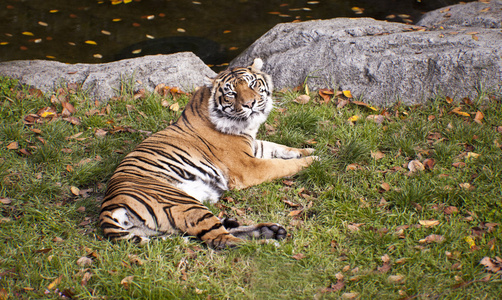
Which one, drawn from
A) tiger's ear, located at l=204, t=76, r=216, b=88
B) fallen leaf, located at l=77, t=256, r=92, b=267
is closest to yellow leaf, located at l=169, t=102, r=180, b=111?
tiger's ear, located at l=204, t=76, r=216, b=88

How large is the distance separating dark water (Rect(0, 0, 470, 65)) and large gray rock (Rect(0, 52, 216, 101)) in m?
1.29

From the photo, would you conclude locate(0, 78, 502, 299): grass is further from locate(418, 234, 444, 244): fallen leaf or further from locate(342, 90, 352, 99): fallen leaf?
locate(342, 90, 352, 99): fallen leaf

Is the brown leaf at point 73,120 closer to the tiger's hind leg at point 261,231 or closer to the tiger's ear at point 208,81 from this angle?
the tiger's ear at point 208,81

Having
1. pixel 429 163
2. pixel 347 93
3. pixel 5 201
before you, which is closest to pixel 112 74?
pixel 5 201

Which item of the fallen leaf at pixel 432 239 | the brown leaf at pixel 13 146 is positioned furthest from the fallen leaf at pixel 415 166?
the brown leaf at pixel 13 146

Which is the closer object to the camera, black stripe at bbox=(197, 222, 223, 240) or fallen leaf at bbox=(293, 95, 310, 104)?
black stripe at bbox=(197, 222, 223, 240)

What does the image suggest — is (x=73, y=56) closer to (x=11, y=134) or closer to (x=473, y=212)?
(x=11, y=134)

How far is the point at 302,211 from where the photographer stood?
3900 mm

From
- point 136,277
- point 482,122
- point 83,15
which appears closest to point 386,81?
point 482,122

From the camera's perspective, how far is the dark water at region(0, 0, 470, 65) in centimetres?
770

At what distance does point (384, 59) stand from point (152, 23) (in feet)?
16.5

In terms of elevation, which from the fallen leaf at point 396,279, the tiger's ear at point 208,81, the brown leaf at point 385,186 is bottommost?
the fallen leaf at point 396,279

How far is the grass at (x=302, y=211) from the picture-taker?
3104 mm

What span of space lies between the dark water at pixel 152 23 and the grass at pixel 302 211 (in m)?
2.51
